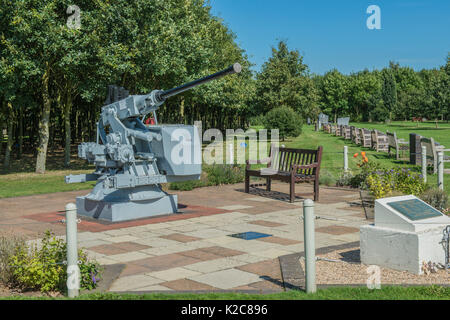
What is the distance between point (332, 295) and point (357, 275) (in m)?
0.99

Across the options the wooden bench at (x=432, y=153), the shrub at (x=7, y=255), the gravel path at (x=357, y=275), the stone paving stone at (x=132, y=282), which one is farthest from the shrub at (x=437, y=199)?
the shrub at (x=7, y=255)

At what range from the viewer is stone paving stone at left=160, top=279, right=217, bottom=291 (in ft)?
18.8

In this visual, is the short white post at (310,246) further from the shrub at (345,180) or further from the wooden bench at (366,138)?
the wooden bench at (366,138)

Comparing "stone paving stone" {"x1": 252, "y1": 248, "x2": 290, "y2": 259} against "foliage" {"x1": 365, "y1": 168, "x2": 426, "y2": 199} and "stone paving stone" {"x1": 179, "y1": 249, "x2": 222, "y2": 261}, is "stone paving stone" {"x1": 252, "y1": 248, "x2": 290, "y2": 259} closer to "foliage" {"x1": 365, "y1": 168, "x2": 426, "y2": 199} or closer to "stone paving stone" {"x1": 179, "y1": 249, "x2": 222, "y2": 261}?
"stone paving stone" {"x1": 179, "y1": 249, "x2": 222, "y2": 261}

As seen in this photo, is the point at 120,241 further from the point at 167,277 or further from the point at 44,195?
the point at 44,195

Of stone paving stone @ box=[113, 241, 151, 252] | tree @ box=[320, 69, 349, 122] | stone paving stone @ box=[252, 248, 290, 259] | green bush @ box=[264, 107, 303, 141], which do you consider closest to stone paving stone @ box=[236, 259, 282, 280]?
stone paving stone @ box=[252, 248, 290, 259]

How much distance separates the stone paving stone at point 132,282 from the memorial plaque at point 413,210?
298 cm

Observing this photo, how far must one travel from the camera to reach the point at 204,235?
8.64 meters

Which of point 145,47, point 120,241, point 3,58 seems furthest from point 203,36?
point 120,241

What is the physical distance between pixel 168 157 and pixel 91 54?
10.6 metres

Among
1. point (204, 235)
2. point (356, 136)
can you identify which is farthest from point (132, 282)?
point (356, 136)

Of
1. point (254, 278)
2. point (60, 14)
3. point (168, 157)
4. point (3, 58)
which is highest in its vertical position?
point (60, 14)

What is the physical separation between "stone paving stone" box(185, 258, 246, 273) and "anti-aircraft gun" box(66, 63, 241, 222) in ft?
11.1
